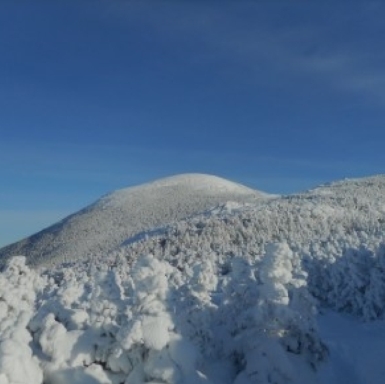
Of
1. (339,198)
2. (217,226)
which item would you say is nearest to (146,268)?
(217,226)

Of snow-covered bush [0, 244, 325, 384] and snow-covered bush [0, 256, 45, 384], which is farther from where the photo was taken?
snow-covered bush [0, 244, 325, 384]

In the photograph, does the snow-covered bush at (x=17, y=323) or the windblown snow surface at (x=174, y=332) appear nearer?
the snow-covered bush at (x=17, y=323)

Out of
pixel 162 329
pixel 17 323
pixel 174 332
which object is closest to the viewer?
pixel 17 323

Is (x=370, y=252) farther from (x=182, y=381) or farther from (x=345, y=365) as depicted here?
(x=182, y=381)

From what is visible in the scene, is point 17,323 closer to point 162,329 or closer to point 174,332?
point 162,329

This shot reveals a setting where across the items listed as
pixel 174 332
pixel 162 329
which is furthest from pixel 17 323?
pixel 174 332

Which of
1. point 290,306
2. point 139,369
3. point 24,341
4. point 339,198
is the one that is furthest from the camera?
point 339,198

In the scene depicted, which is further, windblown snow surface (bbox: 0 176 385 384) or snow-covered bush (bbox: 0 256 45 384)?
windblown snow surface (bbox: 0 176 385 384)

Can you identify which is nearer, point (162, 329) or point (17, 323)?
point (17, 323)

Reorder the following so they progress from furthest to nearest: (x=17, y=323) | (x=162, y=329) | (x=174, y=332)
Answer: (x=174, y=332) → (x=162, y=329) → (x=17, y=323)

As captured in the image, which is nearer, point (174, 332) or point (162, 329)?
point (162, 329)

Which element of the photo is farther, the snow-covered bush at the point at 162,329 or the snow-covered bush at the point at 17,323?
the snow-covered bush at the point at 162,329

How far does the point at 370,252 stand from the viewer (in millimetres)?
51812

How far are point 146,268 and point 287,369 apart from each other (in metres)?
6.71
